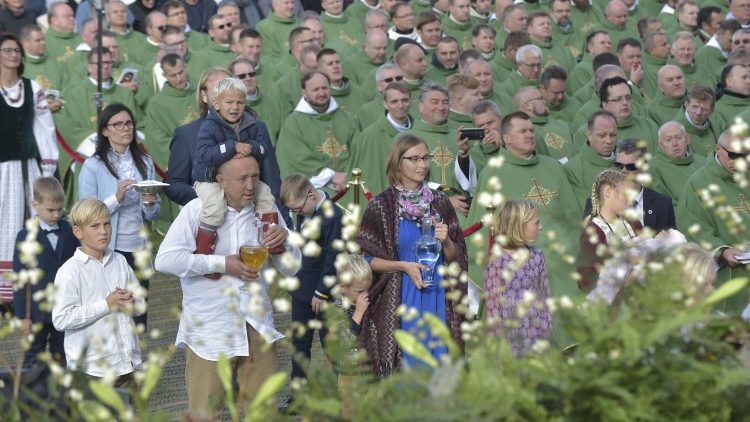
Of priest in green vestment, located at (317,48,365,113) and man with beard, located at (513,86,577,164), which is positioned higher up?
man with beard, located at (513,86,577,164)

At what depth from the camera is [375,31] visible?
48.5 ft

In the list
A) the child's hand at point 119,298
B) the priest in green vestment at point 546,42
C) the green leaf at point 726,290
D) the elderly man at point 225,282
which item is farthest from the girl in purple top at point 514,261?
the priest in green vestment at point 546,42

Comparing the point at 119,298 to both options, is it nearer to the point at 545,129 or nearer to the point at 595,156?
the point at 595,156

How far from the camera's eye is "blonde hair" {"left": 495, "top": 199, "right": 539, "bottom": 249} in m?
6.96

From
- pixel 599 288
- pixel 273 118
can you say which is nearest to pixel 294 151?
pixel 273 118

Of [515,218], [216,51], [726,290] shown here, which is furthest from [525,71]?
[726,290]

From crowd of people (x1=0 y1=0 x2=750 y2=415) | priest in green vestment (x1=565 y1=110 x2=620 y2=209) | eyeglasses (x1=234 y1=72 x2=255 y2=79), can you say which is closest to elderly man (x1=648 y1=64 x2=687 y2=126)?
crowd of people (x1=0 y1=0 x2=750 y2=415)

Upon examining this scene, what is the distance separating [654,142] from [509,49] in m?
3.34

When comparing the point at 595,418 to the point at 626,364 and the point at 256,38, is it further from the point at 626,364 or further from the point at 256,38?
the point at 256,38

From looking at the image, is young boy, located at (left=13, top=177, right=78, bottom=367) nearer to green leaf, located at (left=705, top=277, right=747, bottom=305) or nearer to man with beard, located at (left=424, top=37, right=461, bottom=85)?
green leaf, located at (left=705, top=277, right=747, bottom=305)

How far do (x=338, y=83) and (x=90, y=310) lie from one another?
6988 mm

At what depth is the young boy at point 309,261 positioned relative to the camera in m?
8.15

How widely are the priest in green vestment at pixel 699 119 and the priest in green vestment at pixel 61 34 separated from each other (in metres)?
6.44

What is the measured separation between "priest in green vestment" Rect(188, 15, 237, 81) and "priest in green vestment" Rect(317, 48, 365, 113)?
1.92 m
